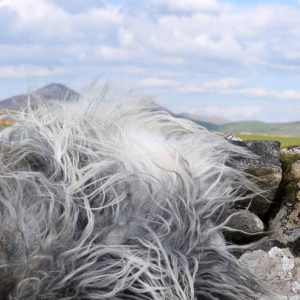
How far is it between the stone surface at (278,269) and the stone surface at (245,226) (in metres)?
0.14

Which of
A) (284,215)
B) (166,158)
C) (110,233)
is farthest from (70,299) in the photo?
(284,215)

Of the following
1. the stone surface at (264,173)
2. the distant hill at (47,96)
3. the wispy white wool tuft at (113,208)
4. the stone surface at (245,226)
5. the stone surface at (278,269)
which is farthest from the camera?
the distant hill at (47,96)

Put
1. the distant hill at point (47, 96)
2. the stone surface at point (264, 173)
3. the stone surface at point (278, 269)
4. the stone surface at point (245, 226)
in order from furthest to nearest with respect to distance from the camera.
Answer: the distant hill at point (47, 96)
the stone surface at point (264, 173)
the stone surface at point (245, 226)
the stone surface at point (278, 269)

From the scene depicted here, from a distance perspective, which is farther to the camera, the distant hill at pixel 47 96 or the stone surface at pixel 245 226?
the distant hill at pixel 47 96

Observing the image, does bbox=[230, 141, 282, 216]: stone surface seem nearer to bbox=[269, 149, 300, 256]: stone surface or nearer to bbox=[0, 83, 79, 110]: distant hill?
bbox=[269, 149, 300, 256]: stone surface

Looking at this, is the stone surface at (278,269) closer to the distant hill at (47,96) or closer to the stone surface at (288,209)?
the stone surface at (288,209)

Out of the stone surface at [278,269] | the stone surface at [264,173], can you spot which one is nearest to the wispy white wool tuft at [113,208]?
the stone surface at [264,173]

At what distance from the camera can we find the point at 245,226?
3.44 m

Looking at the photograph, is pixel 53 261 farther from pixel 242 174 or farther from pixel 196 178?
pixel 242 174

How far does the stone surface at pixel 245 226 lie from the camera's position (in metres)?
3.41

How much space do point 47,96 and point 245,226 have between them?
4.53ft

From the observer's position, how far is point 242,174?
3508mm

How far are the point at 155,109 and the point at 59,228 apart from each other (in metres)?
1.29

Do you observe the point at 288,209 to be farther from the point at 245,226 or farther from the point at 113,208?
the point at 113,208
